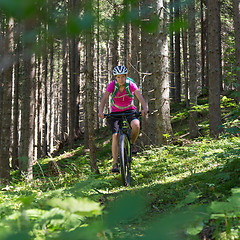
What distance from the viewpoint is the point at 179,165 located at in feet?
21.2

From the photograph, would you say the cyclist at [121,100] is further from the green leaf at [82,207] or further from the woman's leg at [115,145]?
the green leaf at [82,207]

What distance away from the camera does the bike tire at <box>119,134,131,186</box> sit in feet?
17.4

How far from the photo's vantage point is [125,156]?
18.6 feet

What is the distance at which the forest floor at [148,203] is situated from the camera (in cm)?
92

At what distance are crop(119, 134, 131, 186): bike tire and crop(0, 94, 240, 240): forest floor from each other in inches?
7.6

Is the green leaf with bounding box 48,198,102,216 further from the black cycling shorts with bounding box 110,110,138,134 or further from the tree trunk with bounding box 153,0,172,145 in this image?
the tree trunk with bounding box 153,0,172,145

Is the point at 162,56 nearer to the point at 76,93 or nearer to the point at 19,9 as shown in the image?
the point at 19,9

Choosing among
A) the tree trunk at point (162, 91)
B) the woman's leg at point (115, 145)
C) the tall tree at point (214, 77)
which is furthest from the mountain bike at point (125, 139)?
the tall tree at point (214, 77)

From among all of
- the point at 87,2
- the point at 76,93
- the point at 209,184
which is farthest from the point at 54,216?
the point at 76,93

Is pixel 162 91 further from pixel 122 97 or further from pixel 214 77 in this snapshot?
pixel 122 97

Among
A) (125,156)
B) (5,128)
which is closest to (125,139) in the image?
(125,156)

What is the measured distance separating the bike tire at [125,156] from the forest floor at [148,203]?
194 mm

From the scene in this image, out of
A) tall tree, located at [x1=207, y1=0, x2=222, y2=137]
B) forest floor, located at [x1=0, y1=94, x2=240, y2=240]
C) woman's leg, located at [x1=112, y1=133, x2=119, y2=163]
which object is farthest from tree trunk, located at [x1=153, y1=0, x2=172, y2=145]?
woman's leg, located at [x1=112, y1=133, x2=119, y2=163]

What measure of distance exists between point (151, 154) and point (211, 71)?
4.18 meters
